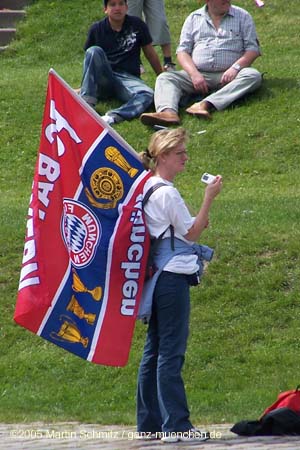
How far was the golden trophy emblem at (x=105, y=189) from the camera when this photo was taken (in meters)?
6.95

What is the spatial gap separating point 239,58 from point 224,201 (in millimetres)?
2806

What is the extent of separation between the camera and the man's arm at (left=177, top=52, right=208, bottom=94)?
44.1 feet

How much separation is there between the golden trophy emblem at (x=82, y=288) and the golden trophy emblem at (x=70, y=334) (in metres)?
0.18

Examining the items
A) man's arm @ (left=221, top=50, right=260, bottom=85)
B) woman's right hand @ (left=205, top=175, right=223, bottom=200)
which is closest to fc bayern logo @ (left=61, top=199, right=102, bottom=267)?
woman's right hand @ (left=205, top=175, right=223, bottom=200)

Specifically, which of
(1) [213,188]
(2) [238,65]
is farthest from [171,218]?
(2) [238,65]

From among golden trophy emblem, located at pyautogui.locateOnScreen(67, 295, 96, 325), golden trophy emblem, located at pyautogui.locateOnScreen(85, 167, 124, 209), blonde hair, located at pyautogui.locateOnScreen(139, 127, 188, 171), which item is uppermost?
blonde hair, located at pyautogui.locateOnScreen(139, 127, 188, 171)

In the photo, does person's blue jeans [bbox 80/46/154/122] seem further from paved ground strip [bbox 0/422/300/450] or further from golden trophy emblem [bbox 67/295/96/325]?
golden trophy emblem [bbox 67/295/96/325]

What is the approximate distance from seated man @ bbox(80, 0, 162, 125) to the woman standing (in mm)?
6803

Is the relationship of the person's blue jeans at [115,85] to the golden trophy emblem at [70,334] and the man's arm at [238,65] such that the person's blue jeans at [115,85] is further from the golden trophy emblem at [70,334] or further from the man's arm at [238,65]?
the golden trophy emblem at [70,334]

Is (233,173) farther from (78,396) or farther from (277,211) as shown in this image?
(78,396)

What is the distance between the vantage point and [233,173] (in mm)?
12531

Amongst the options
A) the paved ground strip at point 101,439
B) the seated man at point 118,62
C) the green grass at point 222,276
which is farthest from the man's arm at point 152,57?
the paved ground strip at point 101,439

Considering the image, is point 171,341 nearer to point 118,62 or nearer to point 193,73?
point 193,73

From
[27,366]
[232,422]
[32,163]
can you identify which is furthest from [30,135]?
[232,422]
